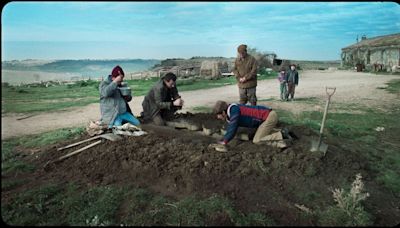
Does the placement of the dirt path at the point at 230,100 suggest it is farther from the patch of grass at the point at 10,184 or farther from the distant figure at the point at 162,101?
the patch of grass at the point at 10,184

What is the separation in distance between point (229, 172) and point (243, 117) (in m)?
1.04

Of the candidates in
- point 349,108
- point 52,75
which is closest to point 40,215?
point 52,75

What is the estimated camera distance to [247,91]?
6688 mm

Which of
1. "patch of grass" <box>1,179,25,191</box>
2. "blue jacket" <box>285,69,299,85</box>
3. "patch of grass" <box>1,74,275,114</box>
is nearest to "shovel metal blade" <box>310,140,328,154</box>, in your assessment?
"patch of grass" <box>1,179,25,191</box>

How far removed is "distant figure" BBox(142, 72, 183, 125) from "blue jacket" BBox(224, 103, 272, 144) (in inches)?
45.9

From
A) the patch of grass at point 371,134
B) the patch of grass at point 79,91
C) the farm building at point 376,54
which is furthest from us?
the farm building at point 376,54

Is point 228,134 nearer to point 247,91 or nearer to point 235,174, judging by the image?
point 235,174

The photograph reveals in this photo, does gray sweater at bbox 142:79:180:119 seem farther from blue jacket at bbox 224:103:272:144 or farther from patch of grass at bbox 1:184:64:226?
patch of grass at bbox 1:184:64:226

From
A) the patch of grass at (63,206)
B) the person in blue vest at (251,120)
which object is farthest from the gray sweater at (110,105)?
the patch of grass at (63,206)

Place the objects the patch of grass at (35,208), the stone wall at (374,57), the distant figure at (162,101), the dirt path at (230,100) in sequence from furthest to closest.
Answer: the stone wall at (374,57)
the dirt path at (230,100)
the distant figure at (162,101)
the patch of grass at (35,208)

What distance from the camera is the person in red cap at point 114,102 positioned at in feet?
15.7

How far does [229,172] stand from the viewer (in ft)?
12.3

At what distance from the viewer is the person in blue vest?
434cm

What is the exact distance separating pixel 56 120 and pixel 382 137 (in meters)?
7.39
